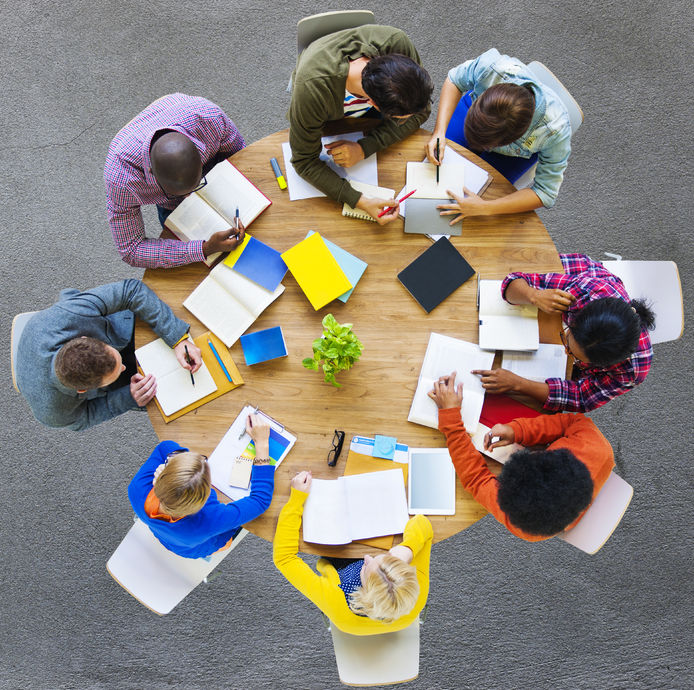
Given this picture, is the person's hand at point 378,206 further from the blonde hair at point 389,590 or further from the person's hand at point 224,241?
the blonde hair at point 389,590

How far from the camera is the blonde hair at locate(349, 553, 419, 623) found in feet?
5.23

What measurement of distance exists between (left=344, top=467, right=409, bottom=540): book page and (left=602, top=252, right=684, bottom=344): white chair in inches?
43.1

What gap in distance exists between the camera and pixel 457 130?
7.34 feet

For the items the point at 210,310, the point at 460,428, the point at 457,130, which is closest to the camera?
the point at 460,428

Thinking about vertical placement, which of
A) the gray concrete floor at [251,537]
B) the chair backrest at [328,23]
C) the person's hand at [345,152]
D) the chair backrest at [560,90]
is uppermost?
the chair backrest at [328,23]

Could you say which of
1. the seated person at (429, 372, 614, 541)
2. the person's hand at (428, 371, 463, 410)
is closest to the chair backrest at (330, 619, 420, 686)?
the seated person at (429, 372, 614, 541)

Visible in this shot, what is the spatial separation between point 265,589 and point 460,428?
1486 millimetres

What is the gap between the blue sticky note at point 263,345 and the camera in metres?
1.83

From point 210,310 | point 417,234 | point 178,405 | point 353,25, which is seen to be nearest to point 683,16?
point 353,25

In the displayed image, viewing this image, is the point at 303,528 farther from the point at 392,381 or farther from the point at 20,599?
the point at 20,599

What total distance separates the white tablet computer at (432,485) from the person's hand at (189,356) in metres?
0.79

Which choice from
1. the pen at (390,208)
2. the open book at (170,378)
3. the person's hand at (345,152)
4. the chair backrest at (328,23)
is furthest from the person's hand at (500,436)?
the chair backrest at (328,23)

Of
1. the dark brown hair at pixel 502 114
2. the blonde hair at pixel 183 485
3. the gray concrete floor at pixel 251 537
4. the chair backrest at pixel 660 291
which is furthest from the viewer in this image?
the gray concrete floor at pixel 251 537

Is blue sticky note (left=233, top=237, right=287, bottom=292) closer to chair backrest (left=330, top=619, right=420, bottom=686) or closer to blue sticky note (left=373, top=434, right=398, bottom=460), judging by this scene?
blue sticky note (left=373, top=434, right=398, bottom=460)
